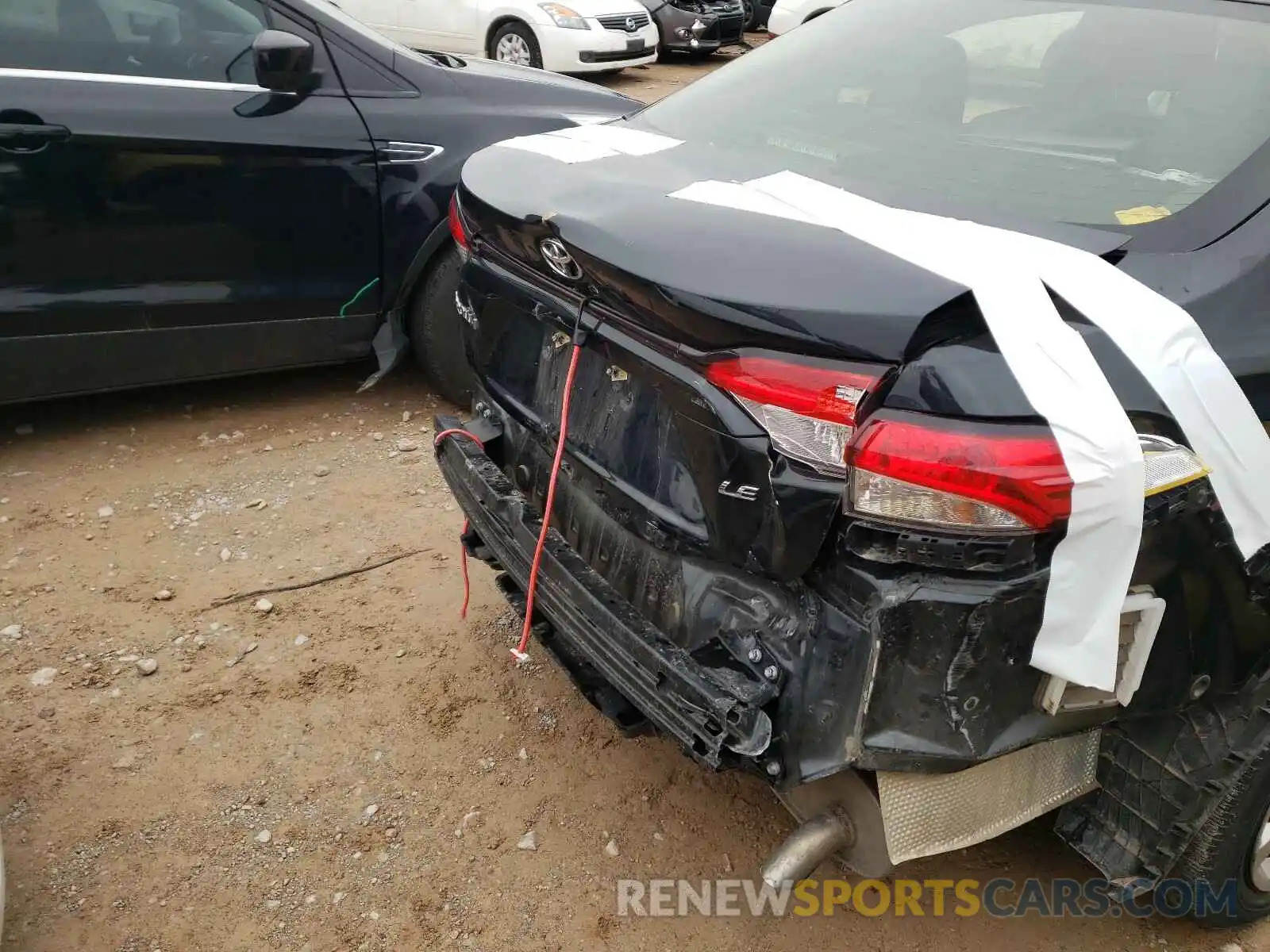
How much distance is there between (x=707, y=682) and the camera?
175 centimetres

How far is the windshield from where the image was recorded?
6.35 ft

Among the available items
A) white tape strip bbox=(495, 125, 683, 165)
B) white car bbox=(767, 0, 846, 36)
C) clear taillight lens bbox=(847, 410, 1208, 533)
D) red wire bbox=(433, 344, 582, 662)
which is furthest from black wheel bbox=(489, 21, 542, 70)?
clear taillight lens bbox=(847, 410, 1208, 533)

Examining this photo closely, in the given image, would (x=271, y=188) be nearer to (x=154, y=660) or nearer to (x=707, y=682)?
(x=154, y=660)

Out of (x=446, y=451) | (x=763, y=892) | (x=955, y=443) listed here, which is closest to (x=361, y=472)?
(x=446, y=451)

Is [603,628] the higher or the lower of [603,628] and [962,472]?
the lower

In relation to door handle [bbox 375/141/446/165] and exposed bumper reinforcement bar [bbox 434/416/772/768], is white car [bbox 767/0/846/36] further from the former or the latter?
exposed bumper reinforcement bar [bbox 434/416/772/768]

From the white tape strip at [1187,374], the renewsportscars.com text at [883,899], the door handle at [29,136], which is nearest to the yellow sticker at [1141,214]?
the white tape strip at [1187,374]

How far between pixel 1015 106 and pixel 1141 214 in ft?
1.81

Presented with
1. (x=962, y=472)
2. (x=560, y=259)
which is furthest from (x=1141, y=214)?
(x=560, y=259)

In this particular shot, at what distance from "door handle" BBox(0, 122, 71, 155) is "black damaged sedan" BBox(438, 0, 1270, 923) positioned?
1800 millimetres

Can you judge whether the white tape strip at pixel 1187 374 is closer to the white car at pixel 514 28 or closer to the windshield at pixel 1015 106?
the windshield at pixel 1015 106

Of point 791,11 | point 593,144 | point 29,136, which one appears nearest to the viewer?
point 593,144

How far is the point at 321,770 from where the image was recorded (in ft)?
→ 8.26

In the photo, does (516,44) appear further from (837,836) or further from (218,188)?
(837,836)
